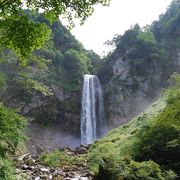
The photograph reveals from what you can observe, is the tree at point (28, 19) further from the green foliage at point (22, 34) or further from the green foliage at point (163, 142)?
the green foliage at point (163, 142)

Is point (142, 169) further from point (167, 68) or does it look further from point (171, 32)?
point (171, 32)

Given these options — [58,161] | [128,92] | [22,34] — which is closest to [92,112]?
[128,92]

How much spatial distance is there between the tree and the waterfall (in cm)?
2851

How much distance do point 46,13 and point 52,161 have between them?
380 inches

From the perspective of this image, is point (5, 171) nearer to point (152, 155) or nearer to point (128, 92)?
point (152, 155)

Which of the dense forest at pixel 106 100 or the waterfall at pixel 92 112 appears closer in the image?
the dense forest at pixel 106 100

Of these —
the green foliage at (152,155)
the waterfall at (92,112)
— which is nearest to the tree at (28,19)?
the green foliage at (152,155)

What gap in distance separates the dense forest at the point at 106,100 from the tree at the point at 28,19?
104mm

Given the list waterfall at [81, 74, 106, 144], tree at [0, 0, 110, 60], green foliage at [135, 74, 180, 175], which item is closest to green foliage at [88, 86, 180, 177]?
green foliage at [135, 74, 180, 175]

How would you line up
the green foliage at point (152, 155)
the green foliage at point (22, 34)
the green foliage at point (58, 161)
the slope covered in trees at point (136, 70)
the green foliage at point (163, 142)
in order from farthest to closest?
the slope covered in trees at point (136, 70) < the green foliage at point (58, 161) < the green foliage at point (163, 142) < the green foliage at point (152, 155) < the green foliage at point (22, 34)

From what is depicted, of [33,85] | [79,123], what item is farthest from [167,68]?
[33,85]

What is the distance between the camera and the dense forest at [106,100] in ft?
35.6

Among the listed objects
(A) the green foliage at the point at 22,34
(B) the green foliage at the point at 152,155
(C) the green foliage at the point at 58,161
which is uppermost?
(A) the green foliage at the point at 22,34

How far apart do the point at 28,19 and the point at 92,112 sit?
31.2 metres
